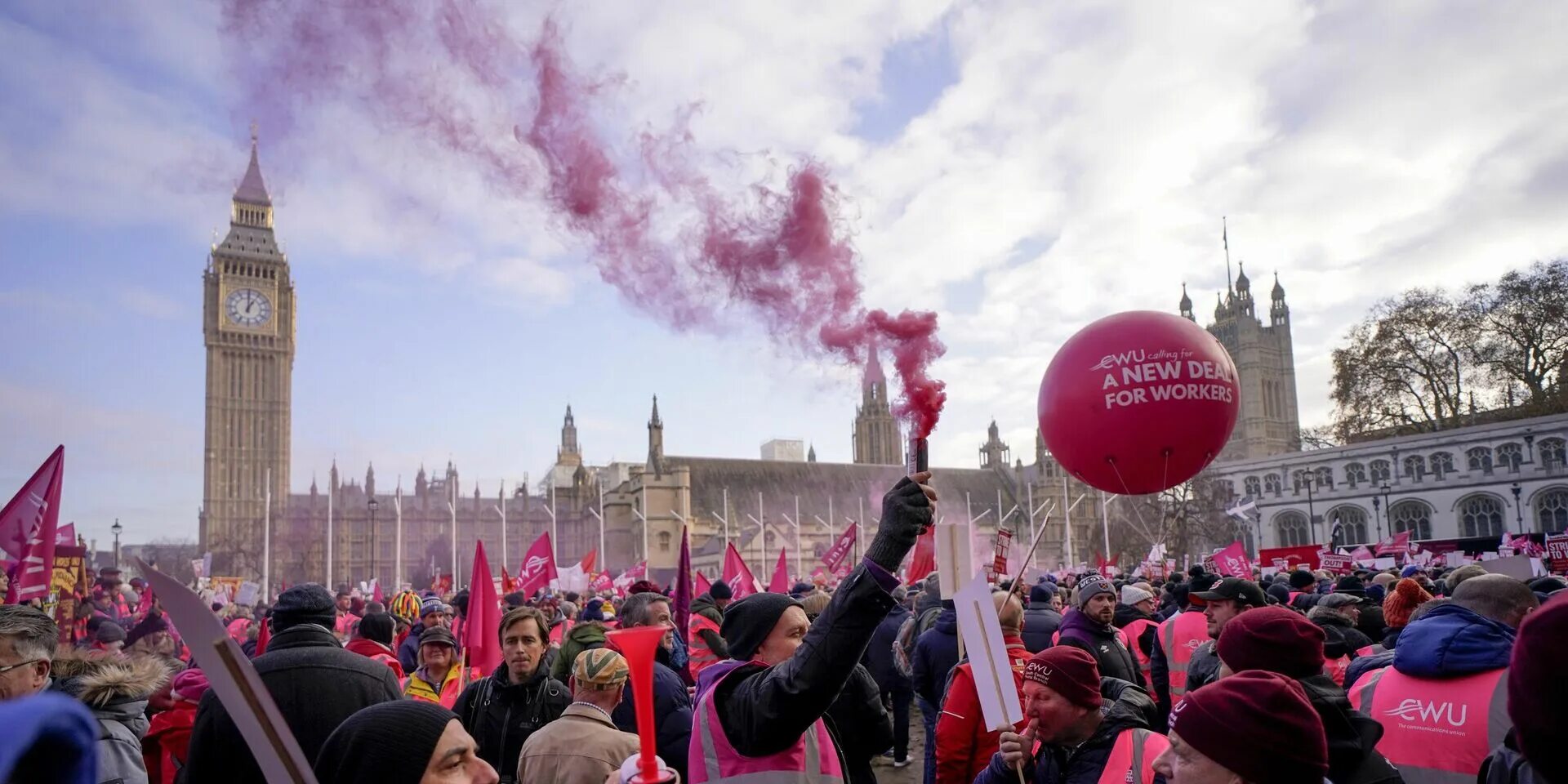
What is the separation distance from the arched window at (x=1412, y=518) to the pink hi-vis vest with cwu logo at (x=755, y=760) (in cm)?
5928

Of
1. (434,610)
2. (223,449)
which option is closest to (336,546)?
(223,449)

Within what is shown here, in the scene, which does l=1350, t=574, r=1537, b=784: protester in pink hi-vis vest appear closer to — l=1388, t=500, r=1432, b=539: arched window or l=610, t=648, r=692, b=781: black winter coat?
l=610, t=648, r=692, b=781: black winter coat

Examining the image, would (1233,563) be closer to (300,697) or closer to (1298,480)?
(300,697)

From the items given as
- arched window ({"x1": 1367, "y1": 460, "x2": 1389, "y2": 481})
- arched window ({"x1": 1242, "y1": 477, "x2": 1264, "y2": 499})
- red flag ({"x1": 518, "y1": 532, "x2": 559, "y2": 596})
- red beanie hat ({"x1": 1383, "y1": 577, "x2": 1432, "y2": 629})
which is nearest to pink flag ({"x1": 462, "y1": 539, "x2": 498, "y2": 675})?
red beanie hat ({"x1": 1383, "y1": 577, "x2": 1432, "y2": 629})

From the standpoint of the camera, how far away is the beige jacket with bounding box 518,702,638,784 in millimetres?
3738

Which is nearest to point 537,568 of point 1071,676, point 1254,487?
point 1071,676

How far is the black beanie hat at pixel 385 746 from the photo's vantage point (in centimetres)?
249

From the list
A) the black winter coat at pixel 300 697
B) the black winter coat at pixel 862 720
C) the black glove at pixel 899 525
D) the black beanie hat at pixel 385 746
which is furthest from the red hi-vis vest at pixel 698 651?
the black beanie hat at pixel 385 746

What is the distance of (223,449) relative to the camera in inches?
3787

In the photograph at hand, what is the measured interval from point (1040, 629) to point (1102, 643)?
141 centimetres

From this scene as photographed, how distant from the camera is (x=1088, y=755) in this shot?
147 inches

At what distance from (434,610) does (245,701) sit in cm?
727

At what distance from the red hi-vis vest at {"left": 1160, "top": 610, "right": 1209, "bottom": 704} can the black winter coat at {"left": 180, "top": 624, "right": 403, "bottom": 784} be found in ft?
17.0

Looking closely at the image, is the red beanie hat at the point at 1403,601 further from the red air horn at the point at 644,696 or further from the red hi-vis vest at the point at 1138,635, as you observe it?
the red air horn at the point at 644,696
